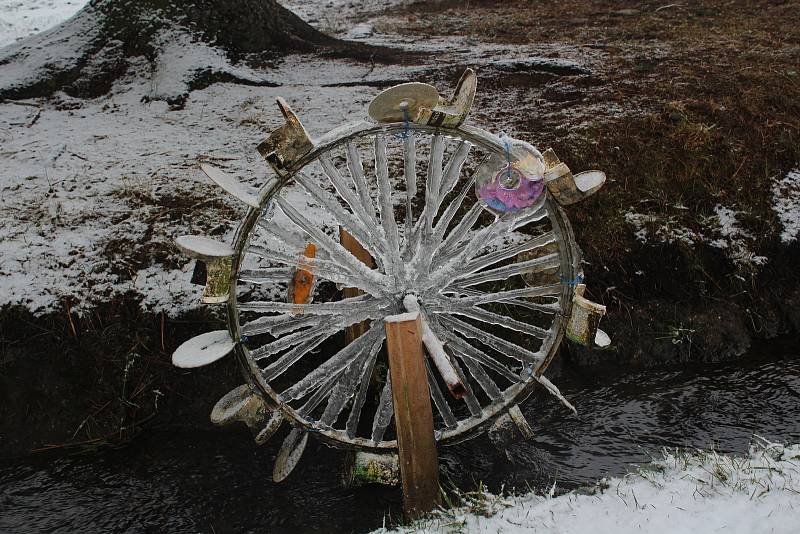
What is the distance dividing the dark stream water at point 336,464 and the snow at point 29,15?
9.21 m

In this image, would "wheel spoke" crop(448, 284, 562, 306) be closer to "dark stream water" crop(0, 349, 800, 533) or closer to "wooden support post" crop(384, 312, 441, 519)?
"wooden support post" crop(384, 312, 441, 519)

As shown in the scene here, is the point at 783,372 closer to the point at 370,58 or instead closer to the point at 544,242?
the point at 544,242

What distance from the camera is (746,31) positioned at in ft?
28.2

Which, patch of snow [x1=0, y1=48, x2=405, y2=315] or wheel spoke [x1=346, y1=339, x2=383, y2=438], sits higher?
patch of snow [x1=0, y1=48, x2=405, y2=315]

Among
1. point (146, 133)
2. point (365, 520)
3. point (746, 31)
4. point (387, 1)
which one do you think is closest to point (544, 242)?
point (365, 520)

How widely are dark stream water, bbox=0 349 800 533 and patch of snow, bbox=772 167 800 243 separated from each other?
114cm

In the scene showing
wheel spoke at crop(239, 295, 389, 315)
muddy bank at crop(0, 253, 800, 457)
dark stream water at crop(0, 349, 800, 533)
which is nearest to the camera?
wheel spoke at crop(239, 295, 389, 315)

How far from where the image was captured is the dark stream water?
13.1 ft

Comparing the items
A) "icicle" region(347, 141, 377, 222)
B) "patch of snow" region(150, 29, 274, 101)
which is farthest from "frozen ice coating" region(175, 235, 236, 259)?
"patch of snow" region(150, 29, 274, 101)

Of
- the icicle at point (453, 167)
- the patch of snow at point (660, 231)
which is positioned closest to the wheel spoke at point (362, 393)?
the icicle at point (453, 167)

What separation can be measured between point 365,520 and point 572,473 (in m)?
1.32

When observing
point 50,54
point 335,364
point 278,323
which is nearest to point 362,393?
point 335,364

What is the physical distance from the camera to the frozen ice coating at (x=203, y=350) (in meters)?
3.38

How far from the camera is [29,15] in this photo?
1236 centimetres
